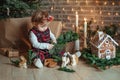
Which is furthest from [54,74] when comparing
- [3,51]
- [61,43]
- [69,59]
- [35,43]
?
[3,51]

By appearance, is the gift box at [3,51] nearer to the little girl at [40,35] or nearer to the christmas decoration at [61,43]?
the little girl at [40,35]

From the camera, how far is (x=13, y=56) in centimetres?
425

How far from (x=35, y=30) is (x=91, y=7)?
4.27ft

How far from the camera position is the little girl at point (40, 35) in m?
3.96

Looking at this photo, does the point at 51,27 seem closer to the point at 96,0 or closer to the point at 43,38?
the point at 43,38

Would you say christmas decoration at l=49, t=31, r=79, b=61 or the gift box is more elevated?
christmas decoration at l=49, t=31, r=79, b=61

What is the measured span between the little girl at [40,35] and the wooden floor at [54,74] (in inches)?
13.0

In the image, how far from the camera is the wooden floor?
337cm

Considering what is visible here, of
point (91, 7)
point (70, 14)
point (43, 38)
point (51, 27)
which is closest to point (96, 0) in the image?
point (91, 7)

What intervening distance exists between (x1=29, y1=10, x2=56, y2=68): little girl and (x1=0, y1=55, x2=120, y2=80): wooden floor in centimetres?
33

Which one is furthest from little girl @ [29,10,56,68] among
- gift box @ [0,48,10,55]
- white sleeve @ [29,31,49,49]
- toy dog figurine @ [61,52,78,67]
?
gift box @ [0,48,10,55]

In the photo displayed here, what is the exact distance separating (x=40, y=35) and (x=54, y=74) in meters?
0.77

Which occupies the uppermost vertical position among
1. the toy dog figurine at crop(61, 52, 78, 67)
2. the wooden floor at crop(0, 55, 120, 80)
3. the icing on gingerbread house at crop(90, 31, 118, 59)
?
the icing on gingerbread house at crop(90, 31, 118, 59)

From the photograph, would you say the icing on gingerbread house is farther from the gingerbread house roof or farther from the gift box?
the gift box
